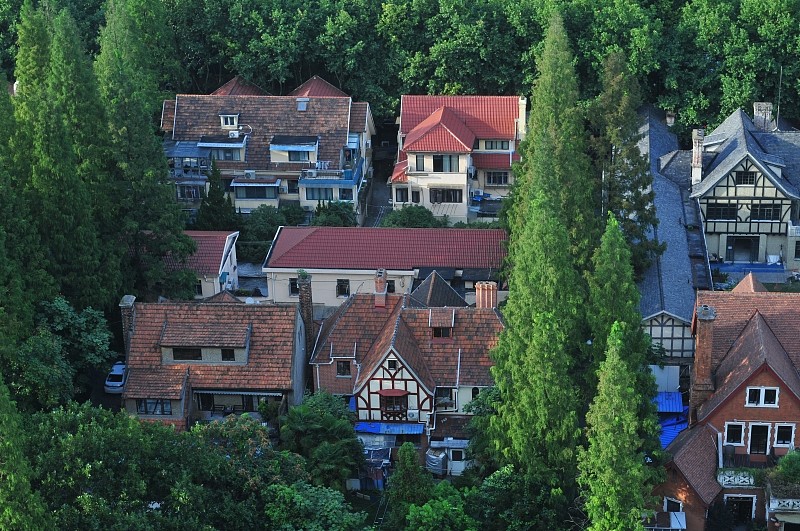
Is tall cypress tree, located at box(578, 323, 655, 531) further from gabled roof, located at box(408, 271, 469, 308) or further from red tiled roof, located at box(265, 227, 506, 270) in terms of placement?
red tiled roof, located at box(265, 227, 506, 270)

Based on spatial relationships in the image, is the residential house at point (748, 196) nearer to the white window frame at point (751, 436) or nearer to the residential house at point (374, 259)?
the residential house at point (374, 259)

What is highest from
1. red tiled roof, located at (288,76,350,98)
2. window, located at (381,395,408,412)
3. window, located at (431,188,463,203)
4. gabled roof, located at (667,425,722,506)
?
red tiled roof, located at (288,76,350,98)

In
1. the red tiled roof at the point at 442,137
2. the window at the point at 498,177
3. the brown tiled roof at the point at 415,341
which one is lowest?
the brown tiled roof at the point at 415,341

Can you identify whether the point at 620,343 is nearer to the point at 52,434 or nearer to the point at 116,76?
the point at 52,434

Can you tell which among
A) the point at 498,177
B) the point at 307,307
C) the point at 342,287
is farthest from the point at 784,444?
the point at 498,177

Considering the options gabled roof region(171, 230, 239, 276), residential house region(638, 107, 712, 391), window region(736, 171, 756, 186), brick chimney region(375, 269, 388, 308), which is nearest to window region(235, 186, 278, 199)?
gabled roof region(171, 230, 239, 276)

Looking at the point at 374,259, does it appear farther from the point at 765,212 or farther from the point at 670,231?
the point at 765,212

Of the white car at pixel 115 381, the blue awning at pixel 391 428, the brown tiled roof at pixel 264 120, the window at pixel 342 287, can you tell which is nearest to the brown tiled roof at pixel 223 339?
the white car at pixel 115 381
